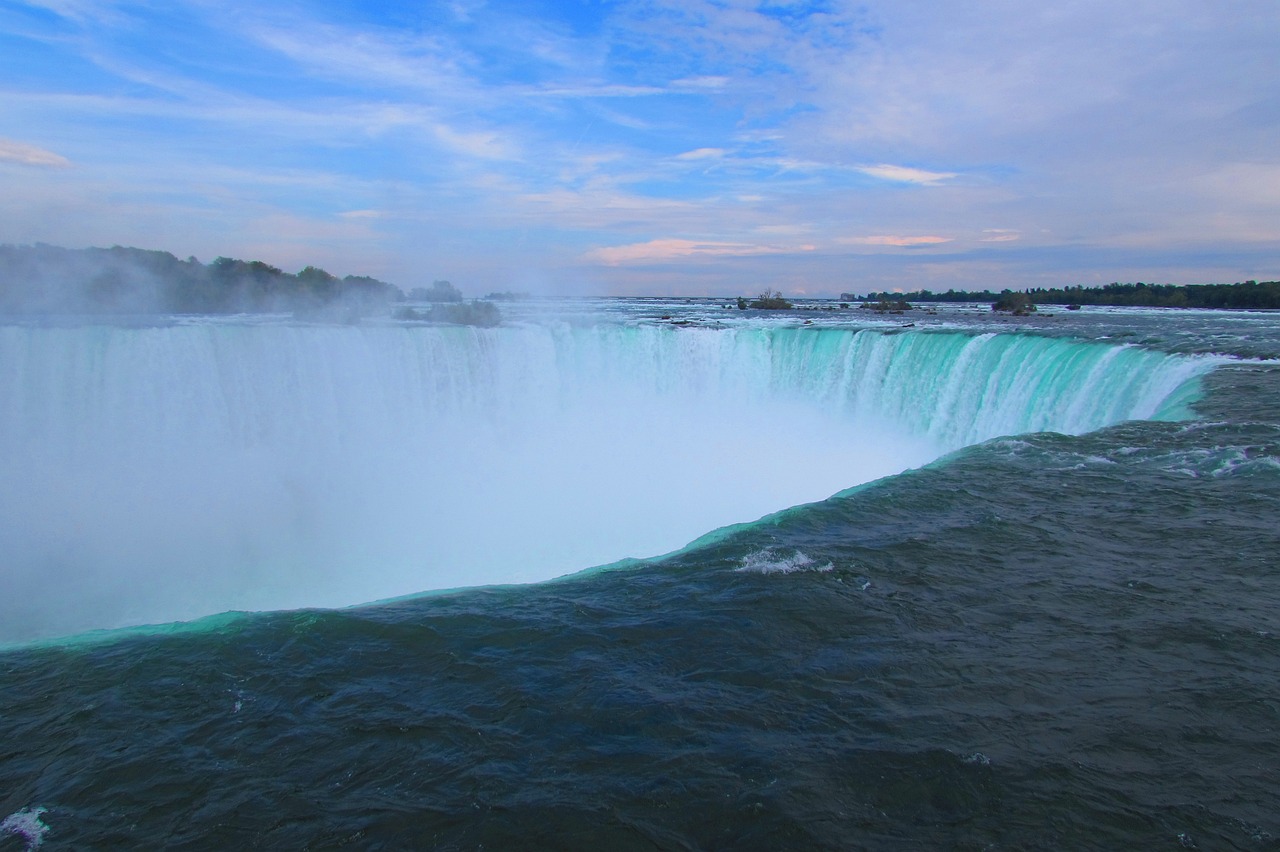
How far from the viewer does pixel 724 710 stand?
13.8 feet

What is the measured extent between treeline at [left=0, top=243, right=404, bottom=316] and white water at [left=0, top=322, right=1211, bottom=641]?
4666 millimetres

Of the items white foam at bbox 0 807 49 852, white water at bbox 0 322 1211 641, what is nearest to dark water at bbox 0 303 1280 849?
white foam at bbox 0 807 49 852

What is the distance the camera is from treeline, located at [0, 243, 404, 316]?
15.9 m

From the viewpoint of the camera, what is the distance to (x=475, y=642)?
5242 mm

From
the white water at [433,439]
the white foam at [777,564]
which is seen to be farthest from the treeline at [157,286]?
the white foam at [777,564]

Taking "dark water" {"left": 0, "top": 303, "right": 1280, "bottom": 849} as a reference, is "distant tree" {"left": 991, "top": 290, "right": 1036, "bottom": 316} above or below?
above

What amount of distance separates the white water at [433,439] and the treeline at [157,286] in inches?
184

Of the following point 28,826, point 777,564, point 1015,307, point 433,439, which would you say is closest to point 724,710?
point 777,564

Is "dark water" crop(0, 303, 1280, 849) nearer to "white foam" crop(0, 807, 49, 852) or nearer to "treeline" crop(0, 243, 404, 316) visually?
"white foam" crop(0, 807, 49, 852)

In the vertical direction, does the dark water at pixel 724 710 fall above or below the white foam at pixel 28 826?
above

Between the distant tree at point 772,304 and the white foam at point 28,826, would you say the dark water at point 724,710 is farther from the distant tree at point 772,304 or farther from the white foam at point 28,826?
the distant tree at point 772,304

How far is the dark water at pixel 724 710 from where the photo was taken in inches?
132

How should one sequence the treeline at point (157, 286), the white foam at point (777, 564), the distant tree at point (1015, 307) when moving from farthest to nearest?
the distant tree at point (1015, 307)
the treeline at point (157, 286)
the white foam at point (777, 564)

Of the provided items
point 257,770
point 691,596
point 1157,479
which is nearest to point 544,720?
point 257,770
